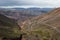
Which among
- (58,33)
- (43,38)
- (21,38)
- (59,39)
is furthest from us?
(21,38)

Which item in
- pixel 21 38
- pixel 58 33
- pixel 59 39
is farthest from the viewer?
pixel 21 38

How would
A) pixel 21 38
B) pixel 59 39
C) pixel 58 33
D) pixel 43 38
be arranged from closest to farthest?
pixel 59 39 < pixel 58 33 < pixel 43 38 < pixel 21 38

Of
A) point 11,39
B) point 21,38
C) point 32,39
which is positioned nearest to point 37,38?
point 32,39

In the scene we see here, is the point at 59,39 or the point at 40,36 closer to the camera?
the point at 59,39

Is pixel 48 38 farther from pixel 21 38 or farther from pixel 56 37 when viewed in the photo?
pixel 21 38

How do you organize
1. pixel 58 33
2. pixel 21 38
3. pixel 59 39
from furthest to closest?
pixel 21 38, pixel 58 33, pixel 59 39

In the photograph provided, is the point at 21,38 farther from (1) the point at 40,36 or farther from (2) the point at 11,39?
(2) the point at 11,39

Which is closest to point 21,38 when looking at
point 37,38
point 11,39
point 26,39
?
point 26,39

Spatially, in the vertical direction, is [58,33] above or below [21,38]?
above

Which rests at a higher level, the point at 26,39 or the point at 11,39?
the point at 11,39
